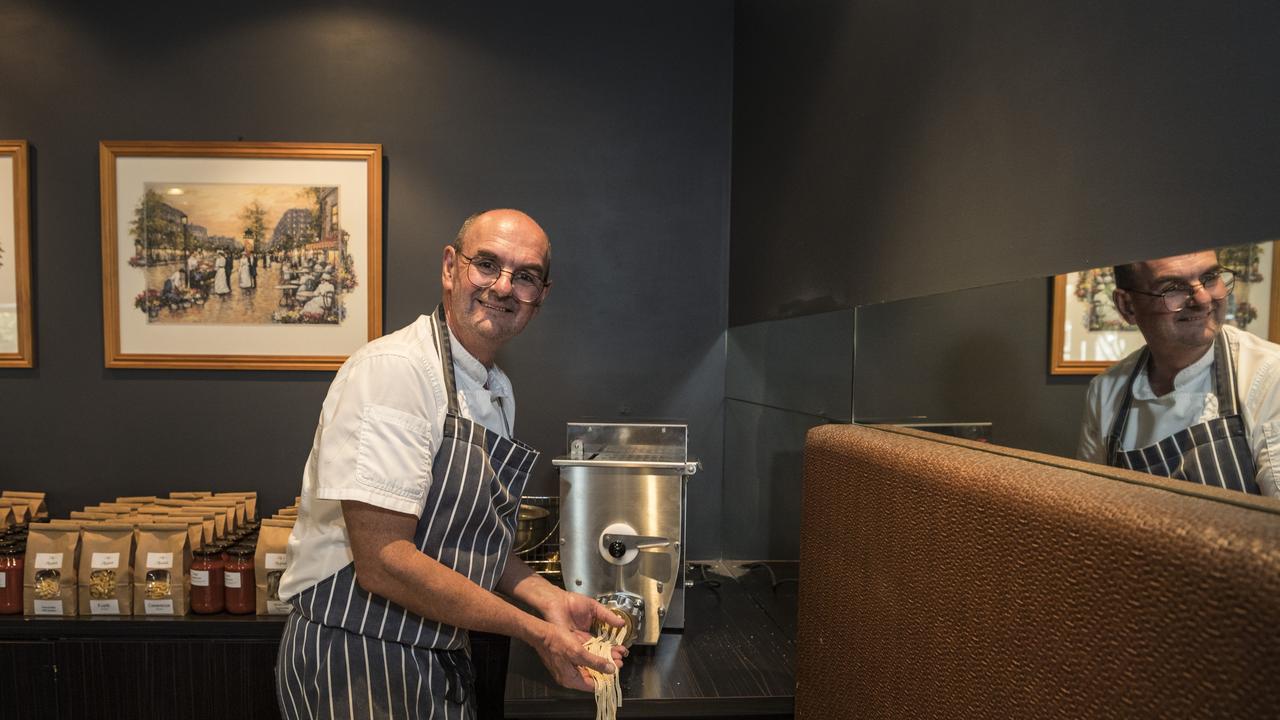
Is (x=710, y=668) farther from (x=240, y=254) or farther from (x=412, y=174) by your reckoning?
(x=240, y=254)

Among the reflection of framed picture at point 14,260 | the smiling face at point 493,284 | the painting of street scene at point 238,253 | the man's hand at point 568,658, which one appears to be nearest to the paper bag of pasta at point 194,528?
the painting of street scene at point 238,253

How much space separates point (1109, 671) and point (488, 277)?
1.17 meters

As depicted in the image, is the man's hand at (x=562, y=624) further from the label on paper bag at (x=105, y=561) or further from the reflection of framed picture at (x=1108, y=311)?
the label on paper bag at (x=105, y=561)

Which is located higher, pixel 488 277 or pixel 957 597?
pixel 488 277


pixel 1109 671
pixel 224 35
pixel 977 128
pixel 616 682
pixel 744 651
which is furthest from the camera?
pixel 224 35

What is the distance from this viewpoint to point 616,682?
126 cm

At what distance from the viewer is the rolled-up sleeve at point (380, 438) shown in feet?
3.87

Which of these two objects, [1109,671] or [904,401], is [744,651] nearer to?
[904,401]

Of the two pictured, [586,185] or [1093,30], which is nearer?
[1093,30]

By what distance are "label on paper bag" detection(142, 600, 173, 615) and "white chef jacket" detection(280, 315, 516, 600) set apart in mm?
736

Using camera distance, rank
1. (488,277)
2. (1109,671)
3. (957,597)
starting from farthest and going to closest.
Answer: (488,277), (957,597), (1109,671)

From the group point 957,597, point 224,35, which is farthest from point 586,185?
point 957,597

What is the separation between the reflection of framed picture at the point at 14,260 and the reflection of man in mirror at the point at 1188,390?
A: 282 cm

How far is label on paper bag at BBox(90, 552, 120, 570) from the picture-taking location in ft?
6.07
